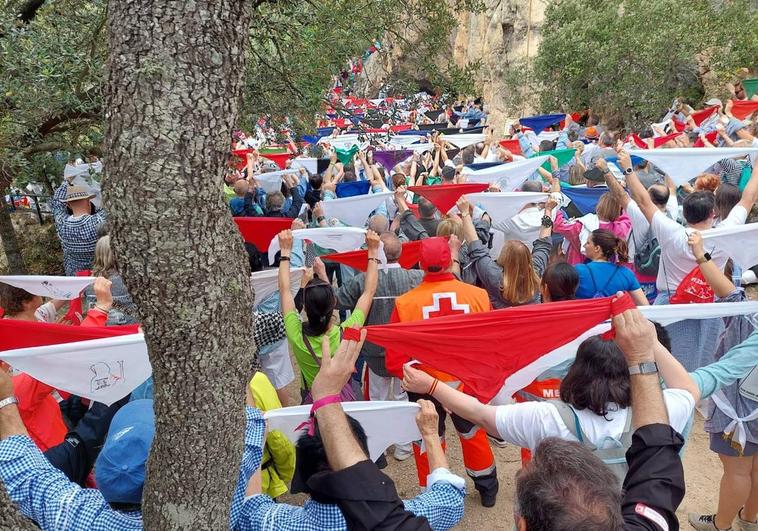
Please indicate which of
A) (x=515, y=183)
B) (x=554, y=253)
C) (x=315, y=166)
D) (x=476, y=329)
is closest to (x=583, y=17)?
(x=315, y=166)

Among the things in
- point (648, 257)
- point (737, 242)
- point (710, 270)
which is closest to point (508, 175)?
point (648, 257)

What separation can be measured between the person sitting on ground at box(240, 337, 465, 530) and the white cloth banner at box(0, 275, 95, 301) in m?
2.64

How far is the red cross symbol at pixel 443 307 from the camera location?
3.97 m

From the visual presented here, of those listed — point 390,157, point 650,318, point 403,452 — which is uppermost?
point 390,157

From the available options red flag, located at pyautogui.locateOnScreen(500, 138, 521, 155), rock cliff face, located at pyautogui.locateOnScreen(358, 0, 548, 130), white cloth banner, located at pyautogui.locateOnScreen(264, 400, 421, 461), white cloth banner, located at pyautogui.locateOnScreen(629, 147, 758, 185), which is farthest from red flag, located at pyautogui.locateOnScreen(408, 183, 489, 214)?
rock cliff face, located at pyautogui.locateOnScreen(358, 0, 548, 130)

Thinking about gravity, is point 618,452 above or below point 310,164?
below

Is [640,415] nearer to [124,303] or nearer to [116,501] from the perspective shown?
[116,501]

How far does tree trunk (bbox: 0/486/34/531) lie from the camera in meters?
1.52

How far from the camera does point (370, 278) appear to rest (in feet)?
13.5

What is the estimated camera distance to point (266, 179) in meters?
9.92

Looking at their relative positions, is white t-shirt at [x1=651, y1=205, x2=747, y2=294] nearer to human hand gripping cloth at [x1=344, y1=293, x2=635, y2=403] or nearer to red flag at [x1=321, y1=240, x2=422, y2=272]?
human hand gripping cloth at [x1=344, y1=293, x2=635, y2=403]

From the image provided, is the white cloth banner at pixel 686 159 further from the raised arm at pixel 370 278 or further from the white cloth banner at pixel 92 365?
the white cloth banner at pixel 92 365

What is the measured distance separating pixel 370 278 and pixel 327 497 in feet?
Result: 7.71

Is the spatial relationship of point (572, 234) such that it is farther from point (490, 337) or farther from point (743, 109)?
point (743, 109)
